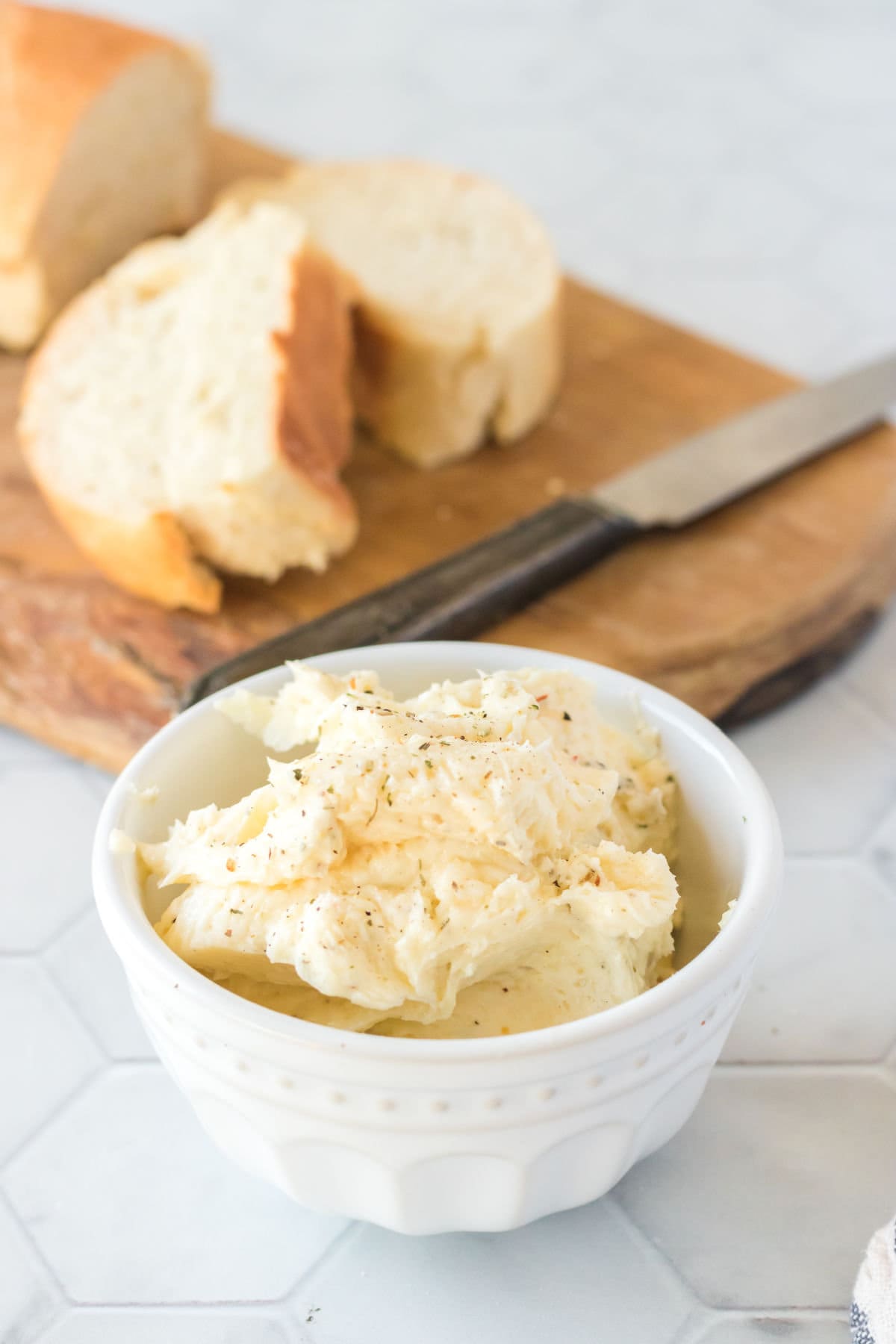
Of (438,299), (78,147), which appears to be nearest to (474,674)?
(438,299)

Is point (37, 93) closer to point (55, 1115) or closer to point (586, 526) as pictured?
point (586, 526)

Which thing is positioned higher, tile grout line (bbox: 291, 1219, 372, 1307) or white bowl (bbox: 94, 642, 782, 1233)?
white bowl (bbox: 94, 642, 782, 1233)

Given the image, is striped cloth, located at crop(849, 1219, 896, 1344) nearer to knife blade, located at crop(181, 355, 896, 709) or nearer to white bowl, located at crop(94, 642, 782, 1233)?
white bowl, located at crop(94, 642, 782, 1233)

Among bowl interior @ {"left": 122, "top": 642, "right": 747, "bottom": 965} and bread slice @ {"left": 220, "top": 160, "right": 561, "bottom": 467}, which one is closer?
bowl interior @ {"left": 122, "top": 642, "right": 747, "bottom": 965}

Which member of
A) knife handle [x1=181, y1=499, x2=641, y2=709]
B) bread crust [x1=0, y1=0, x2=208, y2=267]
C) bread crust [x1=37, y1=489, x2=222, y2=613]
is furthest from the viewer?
bread crust [x1=0, y1=0, x2=208, y2=267]

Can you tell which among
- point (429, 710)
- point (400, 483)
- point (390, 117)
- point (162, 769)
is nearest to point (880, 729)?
point (400, 483)

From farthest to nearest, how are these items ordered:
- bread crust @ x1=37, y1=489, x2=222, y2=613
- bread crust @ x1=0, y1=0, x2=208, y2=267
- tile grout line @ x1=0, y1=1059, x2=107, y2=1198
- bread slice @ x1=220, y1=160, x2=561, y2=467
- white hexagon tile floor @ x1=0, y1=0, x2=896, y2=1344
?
bread crust @ x1=0, y1=0, x2=208, y2=267 < bread slice @ x1=220, y1=160, x2=561, y2=467 < bread crust @ x1=37, y1=489, x2=222, y2=613 < tile grout line @ x1=0, y1=1059, x2=107, y2=1198 < white hexagon tile floor @ x1=0, y1=0, x2=896, y2=1344

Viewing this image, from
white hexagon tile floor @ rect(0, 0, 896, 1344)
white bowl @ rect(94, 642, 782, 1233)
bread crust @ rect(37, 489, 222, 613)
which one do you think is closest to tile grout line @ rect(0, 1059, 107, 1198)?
white hexagon tile floor @ rect(0, 0, 896, 1344)
